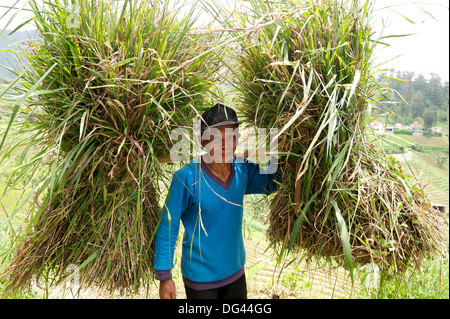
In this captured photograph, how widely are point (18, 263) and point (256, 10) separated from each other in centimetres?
143

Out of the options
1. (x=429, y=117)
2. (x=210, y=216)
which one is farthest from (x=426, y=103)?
(x=210, y=216)

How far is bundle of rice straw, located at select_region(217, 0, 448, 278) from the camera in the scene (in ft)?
3.83

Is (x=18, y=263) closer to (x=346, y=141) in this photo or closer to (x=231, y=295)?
(x=231, y=295)

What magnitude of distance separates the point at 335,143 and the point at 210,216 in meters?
0.58

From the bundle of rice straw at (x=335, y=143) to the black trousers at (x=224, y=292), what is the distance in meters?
0.31

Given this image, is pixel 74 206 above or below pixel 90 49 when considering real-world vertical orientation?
below

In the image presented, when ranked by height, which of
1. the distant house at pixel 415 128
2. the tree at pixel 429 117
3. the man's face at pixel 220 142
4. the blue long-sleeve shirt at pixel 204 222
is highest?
the tree at pixel 429 117

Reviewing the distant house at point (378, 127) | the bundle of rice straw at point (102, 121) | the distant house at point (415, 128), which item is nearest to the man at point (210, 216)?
the bundle of rice straw at point (102, 121)

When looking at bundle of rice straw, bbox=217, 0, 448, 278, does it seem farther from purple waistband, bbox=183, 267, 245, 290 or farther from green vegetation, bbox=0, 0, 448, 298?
purple waistband, bbox=183, 267, 245, 290

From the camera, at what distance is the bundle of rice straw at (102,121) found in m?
1.15

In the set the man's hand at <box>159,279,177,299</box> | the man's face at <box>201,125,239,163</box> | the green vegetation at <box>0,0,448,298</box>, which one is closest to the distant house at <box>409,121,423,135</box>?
the green vegetation at <box>0,0,448,298</box>

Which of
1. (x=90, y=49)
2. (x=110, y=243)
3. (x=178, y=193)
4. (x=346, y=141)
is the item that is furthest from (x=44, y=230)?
(x=346, y=141)

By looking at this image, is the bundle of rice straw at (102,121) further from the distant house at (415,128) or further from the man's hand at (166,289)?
the distant house at (415,128)

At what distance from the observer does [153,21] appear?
1.25 meters
